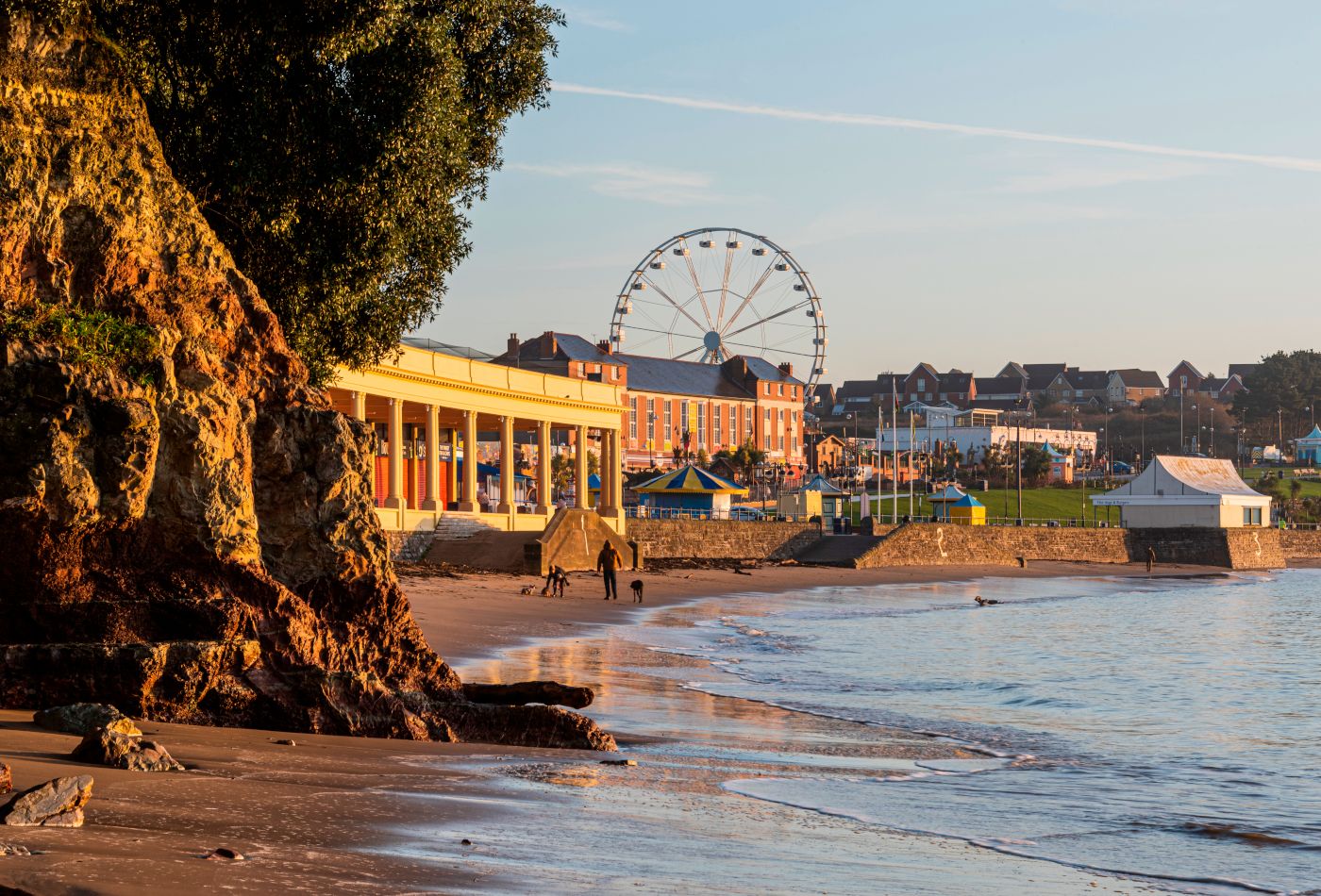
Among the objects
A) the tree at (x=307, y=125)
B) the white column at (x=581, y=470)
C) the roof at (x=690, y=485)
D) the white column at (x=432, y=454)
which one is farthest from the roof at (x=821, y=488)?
Result: the tree at (x=307, y=125)

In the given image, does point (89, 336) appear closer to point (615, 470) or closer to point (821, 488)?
point (615, 470)

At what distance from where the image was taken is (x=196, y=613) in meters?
11.2

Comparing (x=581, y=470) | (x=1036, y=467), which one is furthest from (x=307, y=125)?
(x=1036, y=467)

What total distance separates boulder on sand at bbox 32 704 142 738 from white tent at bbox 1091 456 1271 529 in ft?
315

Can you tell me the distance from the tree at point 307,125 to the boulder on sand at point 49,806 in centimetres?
967

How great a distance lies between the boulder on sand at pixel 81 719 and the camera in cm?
943

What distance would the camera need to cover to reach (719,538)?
6856 cm

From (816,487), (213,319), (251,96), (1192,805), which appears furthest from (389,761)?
(816,487)

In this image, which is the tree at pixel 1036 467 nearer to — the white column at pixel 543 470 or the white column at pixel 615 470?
the white column at pixel 615 470

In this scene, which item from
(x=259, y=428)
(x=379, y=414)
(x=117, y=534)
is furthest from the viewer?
(x=379, y=414)

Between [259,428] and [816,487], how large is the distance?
79810mm

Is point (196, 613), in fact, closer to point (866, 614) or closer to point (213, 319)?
point (213, 319)

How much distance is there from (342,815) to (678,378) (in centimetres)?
12659

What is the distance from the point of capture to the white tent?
9775cm
